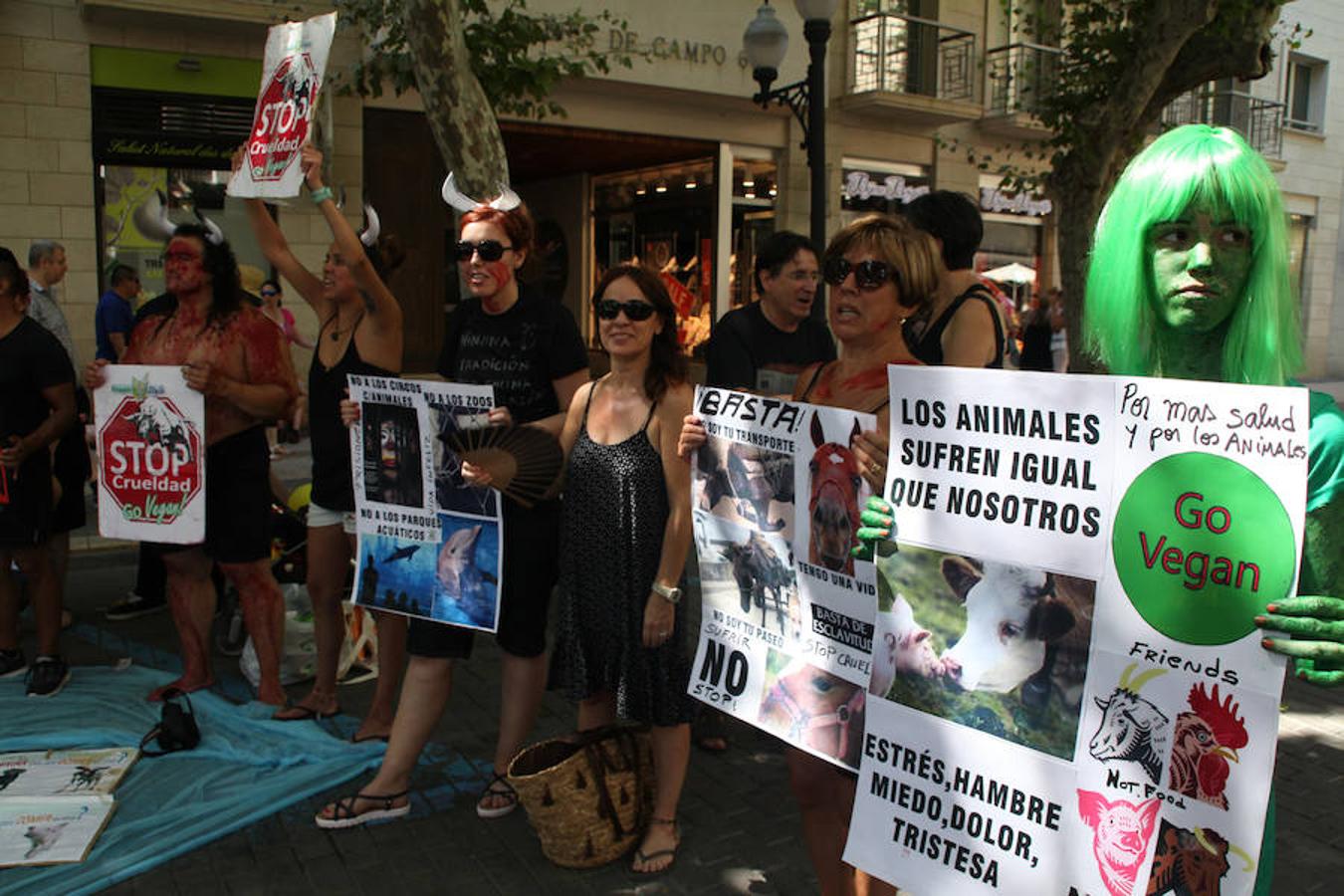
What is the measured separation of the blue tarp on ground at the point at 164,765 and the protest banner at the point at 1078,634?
2506 mm

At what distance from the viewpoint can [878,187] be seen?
61.7ft

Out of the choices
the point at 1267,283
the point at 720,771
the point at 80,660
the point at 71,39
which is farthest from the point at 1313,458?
the point at 71,39

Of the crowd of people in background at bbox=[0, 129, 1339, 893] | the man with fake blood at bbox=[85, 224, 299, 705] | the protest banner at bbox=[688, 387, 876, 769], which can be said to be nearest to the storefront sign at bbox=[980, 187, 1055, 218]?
the crowd of people in background at bbox=[0, 129, 1339, 893]

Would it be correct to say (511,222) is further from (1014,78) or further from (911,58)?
(1014,78)

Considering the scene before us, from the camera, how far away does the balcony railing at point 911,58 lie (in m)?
18.0

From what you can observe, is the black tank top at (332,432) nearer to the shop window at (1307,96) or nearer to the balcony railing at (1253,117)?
the balcony railing at (1253,117)

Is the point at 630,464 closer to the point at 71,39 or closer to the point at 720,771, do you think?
the point at 720,771

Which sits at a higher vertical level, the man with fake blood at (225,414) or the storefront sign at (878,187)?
the storefront sign at (878,187)

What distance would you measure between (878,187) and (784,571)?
17.2 metres

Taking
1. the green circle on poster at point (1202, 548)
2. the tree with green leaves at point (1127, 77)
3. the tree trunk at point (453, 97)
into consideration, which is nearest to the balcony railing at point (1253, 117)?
the tree with green leaves at point (1127, 77)

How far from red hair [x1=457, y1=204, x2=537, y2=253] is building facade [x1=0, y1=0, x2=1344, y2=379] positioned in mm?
9528

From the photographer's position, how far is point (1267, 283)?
1799mm

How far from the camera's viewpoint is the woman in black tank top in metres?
4.23

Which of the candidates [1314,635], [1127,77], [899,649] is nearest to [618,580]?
[899,649]
